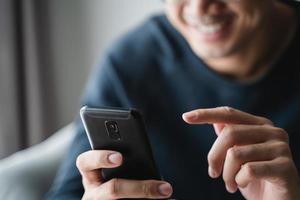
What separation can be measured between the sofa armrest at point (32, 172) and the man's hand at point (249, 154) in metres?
0.43

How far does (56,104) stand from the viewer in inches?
80.4

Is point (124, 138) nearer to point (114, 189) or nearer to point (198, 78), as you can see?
point (114, 189)

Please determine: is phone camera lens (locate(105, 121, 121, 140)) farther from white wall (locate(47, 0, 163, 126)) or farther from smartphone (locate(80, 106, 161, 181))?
white wall (locate(47, 0, 163, 126))

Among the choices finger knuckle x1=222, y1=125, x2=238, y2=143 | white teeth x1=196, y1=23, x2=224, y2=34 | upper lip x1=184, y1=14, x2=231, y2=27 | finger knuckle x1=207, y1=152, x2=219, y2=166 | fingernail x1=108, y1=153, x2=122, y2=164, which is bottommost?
finger knuckle x1=207, y1=152, x2=219, y2=166

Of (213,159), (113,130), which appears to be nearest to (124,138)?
(113,130)

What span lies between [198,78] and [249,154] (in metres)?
0.35

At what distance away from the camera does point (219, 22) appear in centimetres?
97

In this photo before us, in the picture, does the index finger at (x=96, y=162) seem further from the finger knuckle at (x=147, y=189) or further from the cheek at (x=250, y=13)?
the cheek at (x=250, y=13)

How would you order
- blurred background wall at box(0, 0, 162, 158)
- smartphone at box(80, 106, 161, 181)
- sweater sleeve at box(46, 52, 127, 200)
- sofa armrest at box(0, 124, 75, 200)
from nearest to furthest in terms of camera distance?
1. smartphone at box(80, 106, 161, 181)
2. sweater sleeve at box(46, 52, 127, 200)
3. sofa armrest at box(0, 124, 75, 200)
4. blurred background wall at box(0, 0, 162, 158)

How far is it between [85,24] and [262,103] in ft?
3.64

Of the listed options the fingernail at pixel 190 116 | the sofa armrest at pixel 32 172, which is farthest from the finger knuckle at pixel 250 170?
the sofa armrest at pixel 32 172

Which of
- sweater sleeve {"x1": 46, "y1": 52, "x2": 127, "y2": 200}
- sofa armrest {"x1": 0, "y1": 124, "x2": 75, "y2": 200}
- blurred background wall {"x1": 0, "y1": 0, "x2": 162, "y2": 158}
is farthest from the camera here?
blurred background wall {"x1": 0, "y1": 0, "x2": 162, "y2": 158}

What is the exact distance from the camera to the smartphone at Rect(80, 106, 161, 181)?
27.3 inches

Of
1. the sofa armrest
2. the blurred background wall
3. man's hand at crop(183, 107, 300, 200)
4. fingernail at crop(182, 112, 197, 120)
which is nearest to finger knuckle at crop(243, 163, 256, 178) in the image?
man's hand at crop(183, 107, 300, 200)
